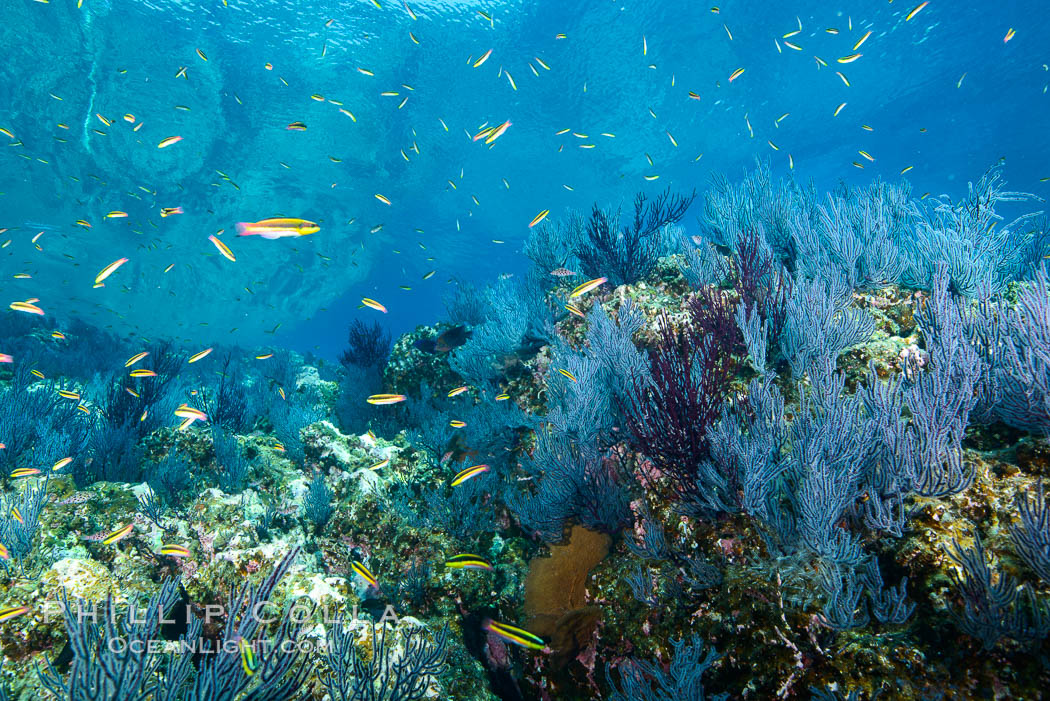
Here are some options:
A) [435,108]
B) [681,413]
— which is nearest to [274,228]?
[681,413]

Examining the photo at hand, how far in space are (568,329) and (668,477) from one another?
3.13 m

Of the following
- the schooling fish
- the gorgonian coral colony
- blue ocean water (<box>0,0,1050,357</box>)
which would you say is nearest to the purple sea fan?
the gorgonian coral colony

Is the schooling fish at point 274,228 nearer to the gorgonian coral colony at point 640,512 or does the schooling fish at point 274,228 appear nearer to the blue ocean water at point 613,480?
the blue ocean water at point 613,480

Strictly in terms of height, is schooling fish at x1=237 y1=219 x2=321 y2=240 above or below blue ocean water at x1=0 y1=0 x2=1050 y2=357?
below

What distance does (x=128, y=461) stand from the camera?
5.38m

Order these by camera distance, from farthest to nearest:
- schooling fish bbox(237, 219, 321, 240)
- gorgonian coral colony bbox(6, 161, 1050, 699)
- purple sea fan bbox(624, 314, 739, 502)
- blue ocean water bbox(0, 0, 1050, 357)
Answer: blue ocean water bbox(0, 0, 1050, 357) → purple sea fan bbox(624, 314, 739, 502) → schooling fish bbox(237, 219, 321, 240) → gorgonian coral colony bbox(6, 161, 1050, 699)

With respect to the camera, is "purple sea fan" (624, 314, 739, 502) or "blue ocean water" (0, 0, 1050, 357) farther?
"blue ocean water" (0, 0, 1050, 357)

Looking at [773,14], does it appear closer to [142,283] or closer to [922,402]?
[922,402]

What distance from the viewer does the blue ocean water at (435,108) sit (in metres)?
16.7

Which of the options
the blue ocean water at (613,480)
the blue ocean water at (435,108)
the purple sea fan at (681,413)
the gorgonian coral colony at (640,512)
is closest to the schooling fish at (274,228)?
the blue ocean water at (613,480)

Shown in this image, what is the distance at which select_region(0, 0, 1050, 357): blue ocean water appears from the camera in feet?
54.9

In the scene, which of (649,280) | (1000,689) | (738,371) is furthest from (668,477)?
(649,280)

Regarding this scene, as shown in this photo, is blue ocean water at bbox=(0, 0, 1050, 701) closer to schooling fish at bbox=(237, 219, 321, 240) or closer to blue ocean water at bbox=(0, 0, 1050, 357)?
schooling fish at bbox=(237, 219, 321, 240)

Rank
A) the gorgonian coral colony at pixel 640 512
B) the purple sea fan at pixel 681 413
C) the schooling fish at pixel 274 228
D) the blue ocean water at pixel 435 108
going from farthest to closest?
the blue ocean water at pixel 435 108 → the purple sea fan at pixel 681 413 → the schooling fish at pixel 274 228 → the gorgonian coral colony at pixel 640 512
